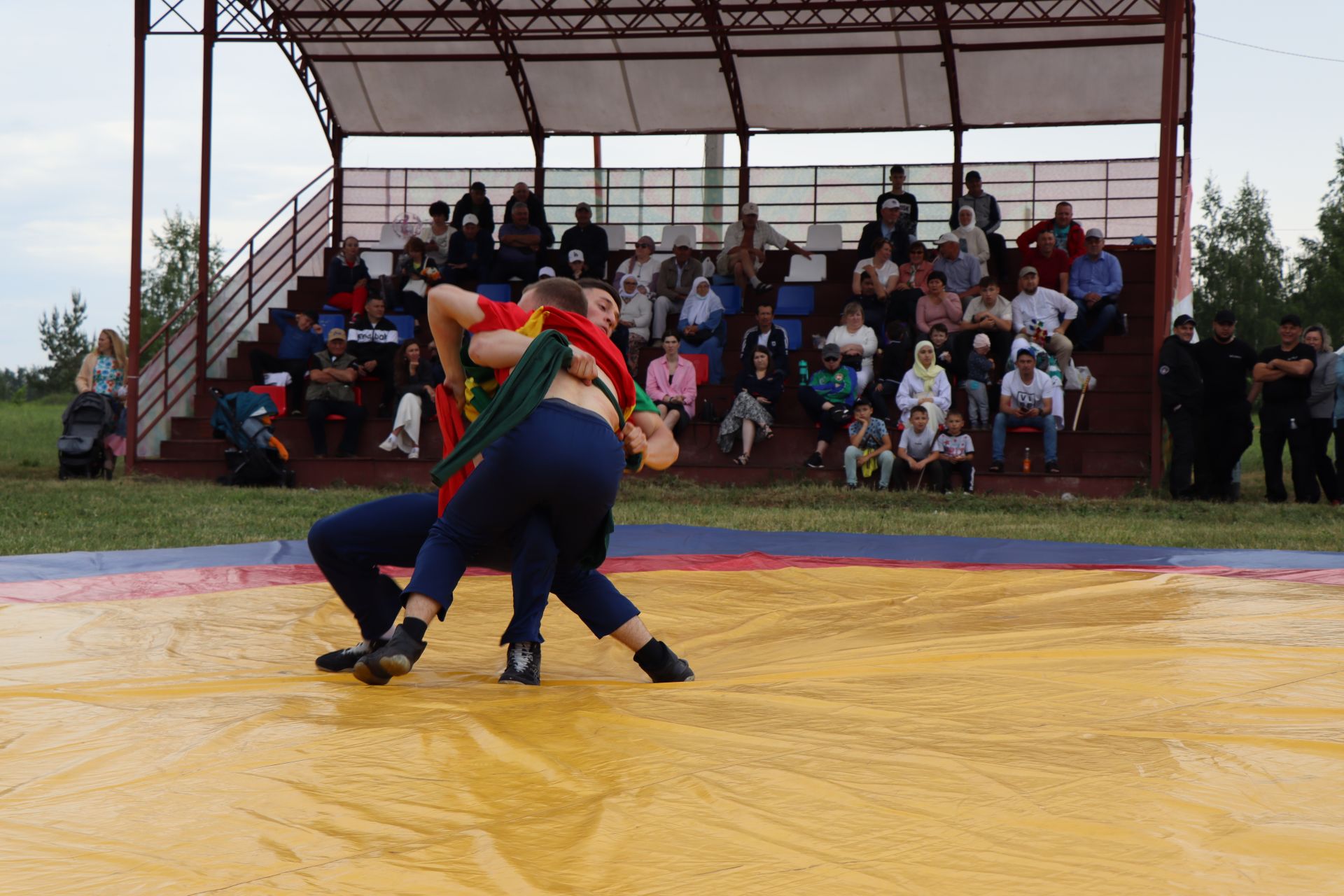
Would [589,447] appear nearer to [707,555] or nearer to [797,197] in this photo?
[707,555]

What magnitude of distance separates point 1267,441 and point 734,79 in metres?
7.65

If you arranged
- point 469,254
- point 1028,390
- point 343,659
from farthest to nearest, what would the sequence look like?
point 469,254, point 1028,390, point 343,659

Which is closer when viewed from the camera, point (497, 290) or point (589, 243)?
point (497, 290)

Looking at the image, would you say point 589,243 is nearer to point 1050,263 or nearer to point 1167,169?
point 1050,263

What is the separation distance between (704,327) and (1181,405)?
14.8ft

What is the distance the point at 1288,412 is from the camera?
10984 millimetres

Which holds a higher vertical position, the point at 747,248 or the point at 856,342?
the point at 747,248

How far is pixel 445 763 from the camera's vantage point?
2295 millimetres

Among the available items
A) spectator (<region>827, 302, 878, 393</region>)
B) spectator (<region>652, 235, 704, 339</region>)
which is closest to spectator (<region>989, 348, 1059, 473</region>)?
spectator (<region>827, 302, 878, 393</region>)

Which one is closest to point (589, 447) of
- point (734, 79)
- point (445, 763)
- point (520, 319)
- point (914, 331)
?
point (520, 319)

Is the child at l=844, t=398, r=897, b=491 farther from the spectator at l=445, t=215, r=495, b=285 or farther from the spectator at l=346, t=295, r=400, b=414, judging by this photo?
the spectator at l=445, t=215, r=495, b=285

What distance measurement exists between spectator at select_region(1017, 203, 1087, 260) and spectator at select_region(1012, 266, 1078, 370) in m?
1.11

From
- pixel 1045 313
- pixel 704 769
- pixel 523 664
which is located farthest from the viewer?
pixel 1045 313

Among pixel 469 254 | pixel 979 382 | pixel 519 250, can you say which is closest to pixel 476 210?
pixel 469 254
